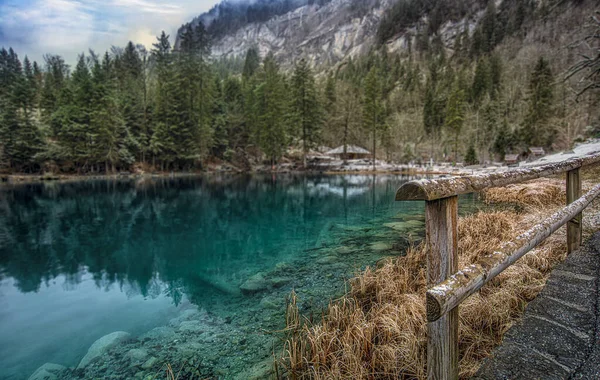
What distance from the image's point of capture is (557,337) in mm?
2094

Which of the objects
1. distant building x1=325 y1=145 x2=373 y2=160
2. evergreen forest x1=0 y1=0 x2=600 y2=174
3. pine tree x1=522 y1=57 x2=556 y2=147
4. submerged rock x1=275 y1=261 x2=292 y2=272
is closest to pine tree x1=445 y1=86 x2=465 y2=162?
evergreen forest x1=0 y1=0 x2=600 y2=174

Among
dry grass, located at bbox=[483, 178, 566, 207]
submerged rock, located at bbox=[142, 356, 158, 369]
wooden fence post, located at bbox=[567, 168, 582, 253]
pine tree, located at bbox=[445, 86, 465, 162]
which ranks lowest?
submerged rock, located at bbox=[142, 356, 158, 369]

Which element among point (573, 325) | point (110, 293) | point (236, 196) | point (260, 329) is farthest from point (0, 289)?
point (236, 196)

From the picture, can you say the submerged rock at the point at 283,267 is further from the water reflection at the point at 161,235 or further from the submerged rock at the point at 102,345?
the submerged rock at the point at 102,345

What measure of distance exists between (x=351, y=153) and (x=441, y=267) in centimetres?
5057

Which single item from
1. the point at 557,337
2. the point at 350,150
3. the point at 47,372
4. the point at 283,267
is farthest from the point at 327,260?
the point at 350,150

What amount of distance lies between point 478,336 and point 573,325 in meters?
0.81

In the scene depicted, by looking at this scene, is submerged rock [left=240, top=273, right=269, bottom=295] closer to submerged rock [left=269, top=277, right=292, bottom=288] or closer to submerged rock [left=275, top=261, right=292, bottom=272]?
submerged rock [left=269, top=277, right=292, bottom=288]

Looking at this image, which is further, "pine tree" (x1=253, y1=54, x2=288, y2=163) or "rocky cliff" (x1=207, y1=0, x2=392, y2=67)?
"rocky cliff" (x1=207, y1=0, x2=392, y2=67)

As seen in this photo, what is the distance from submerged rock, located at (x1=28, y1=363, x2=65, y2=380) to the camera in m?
3.95

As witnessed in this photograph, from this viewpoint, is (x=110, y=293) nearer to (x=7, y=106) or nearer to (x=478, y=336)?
(x=478, y=336)

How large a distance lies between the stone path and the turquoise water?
2.60 m

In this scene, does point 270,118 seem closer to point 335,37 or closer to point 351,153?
point 351,153

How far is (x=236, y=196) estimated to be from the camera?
72.1ft
